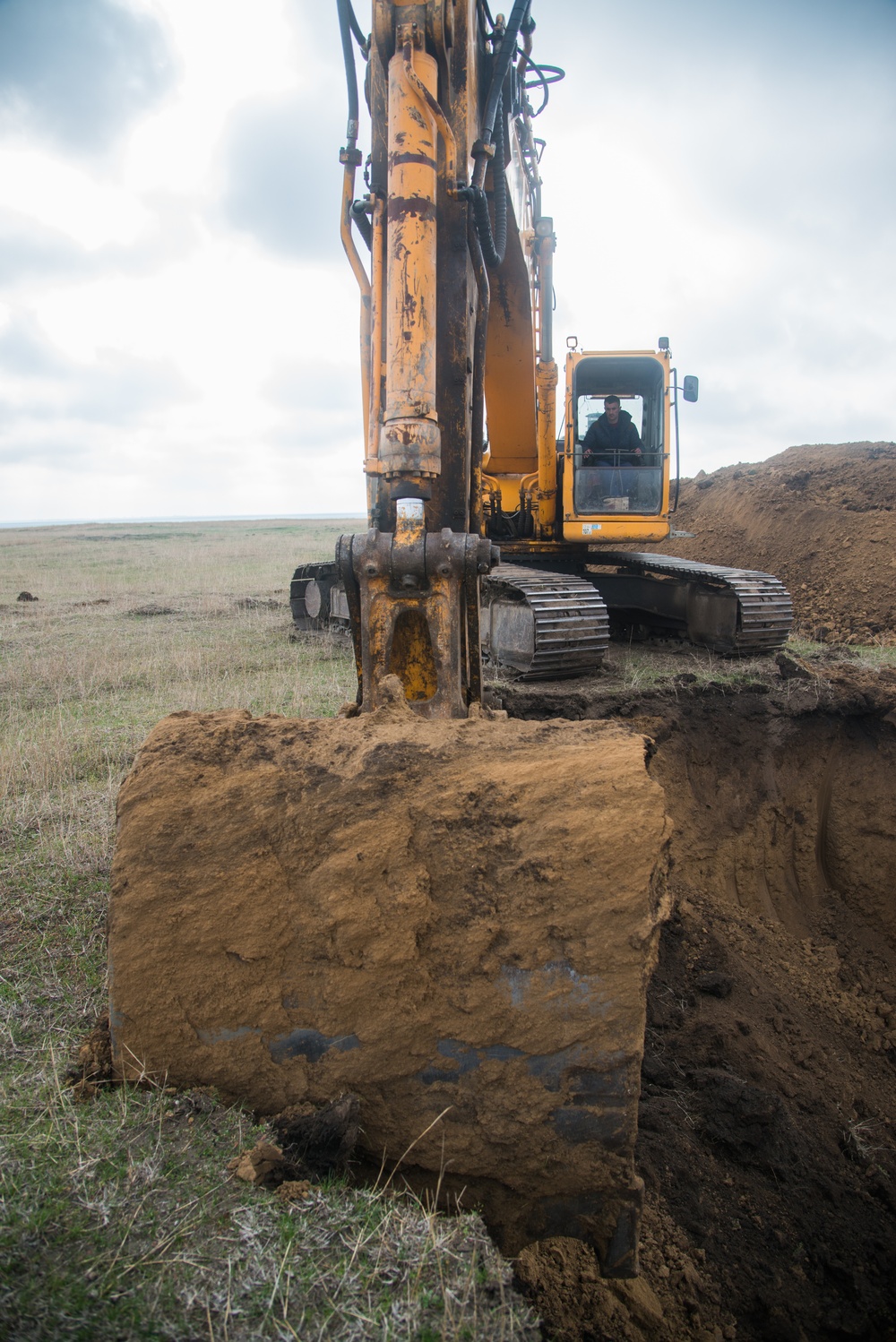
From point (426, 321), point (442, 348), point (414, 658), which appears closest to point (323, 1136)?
point (414, 658)

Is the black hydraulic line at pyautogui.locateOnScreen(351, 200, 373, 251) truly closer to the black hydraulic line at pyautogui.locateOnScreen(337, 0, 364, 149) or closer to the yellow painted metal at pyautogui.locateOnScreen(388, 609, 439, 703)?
the black hydraulic line at pyautogui.locateOnScreen(337, 0, 364, 149)

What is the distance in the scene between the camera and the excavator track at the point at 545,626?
6363mm

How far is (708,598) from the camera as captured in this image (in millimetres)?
7730

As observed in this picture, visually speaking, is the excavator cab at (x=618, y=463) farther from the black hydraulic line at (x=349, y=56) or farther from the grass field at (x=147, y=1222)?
the grass field at (x=147, y=1222)

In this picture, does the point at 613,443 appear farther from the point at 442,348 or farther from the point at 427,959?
the point at 427,959

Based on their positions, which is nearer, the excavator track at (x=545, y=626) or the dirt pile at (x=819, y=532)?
the excavator track at (x=545, y=626)

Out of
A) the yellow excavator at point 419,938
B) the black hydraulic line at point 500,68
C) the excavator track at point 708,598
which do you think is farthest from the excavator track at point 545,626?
the yellow excavator at point 419,938

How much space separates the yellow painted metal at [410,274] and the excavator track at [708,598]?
4861 millimetres

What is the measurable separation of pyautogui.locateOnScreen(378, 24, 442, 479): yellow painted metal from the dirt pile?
8225mm

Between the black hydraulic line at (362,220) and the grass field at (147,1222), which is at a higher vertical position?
the black hydraulic line at (362,220)

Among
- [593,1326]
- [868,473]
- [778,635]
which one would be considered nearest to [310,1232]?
[593,1326]

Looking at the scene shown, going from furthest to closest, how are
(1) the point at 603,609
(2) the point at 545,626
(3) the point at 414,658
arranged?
(1) the point at 603,609
(2) the point at 545,626
(3) the point at 414,658

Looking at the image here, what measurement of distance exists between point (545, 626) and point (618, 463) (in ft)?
7.73

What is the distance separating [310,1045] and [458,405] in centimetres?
295
